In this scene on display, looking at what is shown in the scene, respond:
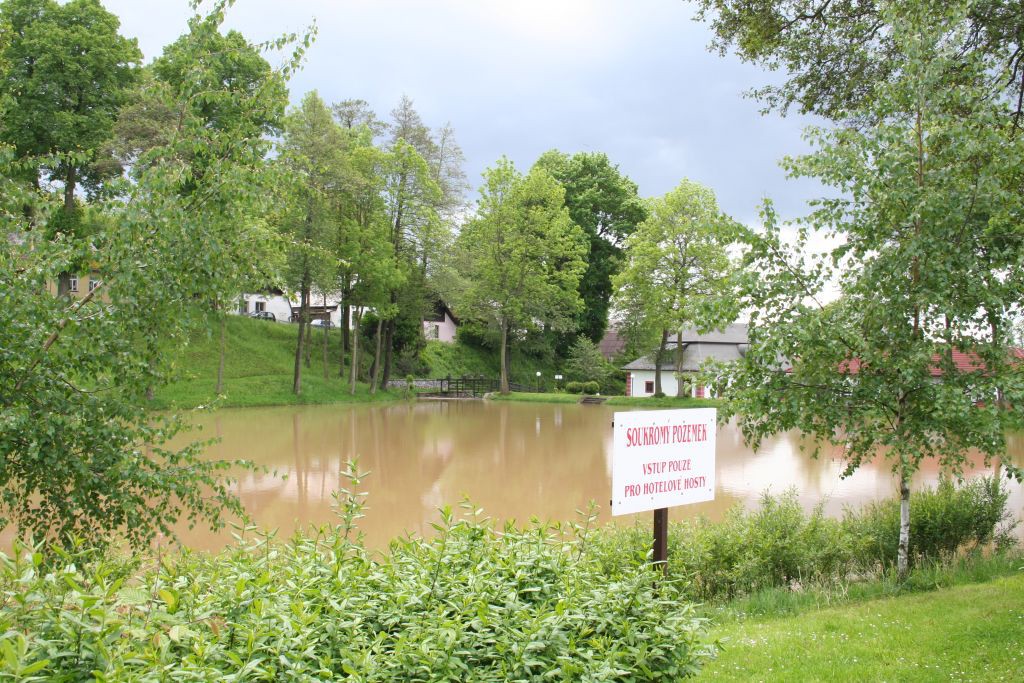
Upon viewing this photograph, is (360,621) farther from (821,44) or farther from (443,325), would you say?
(443,325)

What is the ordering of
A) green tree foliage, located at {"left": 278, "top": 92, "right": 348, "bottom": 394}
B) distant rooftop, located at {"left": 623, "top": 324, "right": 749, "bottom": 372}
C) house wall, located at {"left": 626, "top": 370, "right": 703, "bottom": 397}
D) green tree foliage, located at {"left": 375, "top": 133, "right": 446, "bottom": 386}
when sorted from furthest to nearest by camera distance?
1. distant rooftop, located at {"left": 623, "top": 324, "right": 749, "bottom": 372}
2. house wall, located at {"left": 626, "top": 370, "right": 703, "bottom": 397}
3. green tree foliage, located at {"left": 375, "top": 133, "right": 446, "bottom": 386}
4. green tree foliage, located at {"left": 278, "top": 92, "right": 348, "bottom": 394}

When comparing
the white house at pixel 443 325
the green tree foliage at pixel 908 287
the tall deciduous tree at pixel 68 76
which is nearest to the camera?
the green tree foliage at pixel 908 287

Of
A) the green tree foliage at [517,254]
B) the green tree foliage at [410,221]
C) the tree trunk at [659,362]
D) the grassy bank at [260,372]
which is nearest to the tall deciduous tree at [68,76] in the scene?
the grassy bank at [260,372]

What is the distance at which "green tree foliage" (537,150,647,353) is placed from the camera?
161 ft

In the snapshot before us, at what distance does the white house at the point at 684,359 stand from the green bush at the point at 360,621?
3931 cm

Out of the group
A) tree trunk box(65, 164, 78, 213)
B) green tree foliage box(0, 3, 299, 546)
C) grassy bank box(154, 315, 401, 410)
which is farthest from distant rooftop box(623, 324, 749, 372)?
green tree foliage box(0, 3, 299, 546)

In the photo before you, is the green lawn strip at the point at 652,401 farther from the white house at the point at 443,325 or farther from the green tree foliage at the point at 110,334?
the green tree foliage at the point at 110,334

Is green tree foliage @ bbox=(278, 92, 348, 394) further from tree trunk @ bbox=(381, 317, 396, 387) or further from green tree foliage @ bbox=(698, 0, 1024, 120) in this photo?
green tree foliage @ bbox=(698, 0, 1024, 120)

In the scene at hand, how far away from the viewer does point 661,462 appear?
4.78 m

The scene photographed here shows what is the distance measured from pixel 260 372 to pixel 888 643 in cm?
3154

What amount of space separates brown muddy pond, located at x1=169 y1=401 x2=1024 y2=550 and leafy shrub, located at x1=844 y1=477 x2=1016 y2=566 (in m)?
2.90

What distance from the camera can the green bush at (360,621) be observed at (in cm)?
249

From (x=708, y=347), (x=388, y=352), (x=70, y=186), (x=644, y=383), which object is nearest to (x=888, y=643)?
(x=70, y=186)

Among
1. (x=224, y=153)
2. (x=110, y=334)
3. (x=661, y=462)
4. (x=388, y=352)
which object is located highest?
(x=224, y=153)
